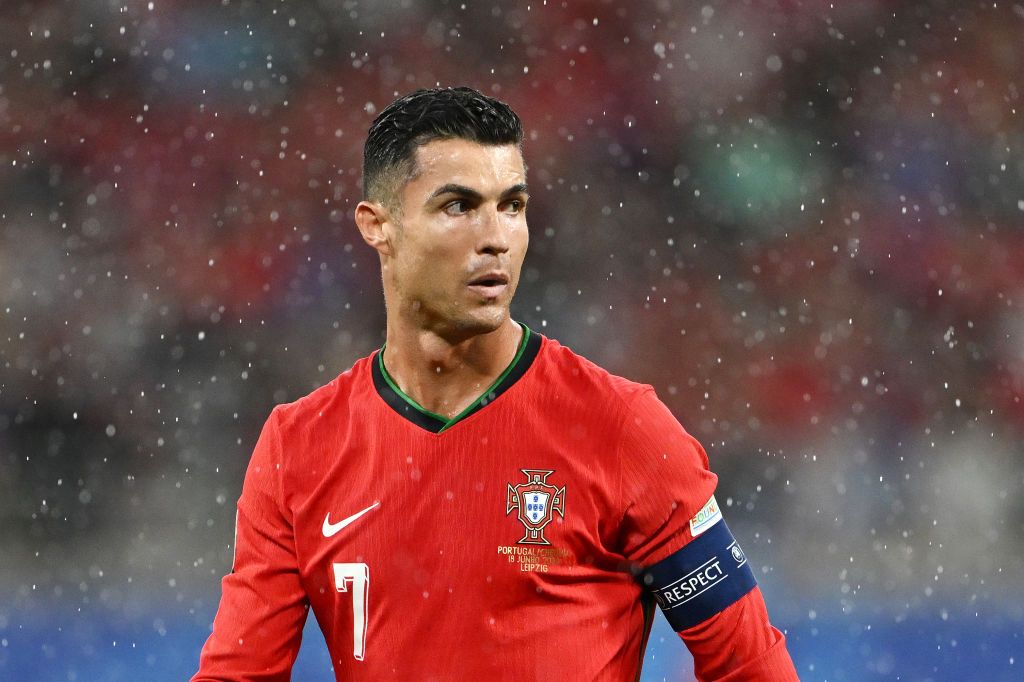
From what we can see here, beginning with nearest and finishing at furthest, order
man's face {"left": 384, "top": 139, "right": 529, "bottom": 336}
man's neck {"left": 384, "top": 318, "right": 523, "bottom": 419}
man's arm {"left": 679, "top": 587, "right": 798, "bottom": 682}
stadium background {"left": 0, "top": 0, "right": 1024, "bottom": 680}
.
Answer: man's arm {"left": 679, "top": 587, "right": 798, "bottom": 682}
man's face {"left": 384, "top": 139, "right": 529, "bottom": 336}
man's neck {"left": 384, "top": 318, "right": 523, "bottom": 419}
stadium background {"left": 0, "top": 0, "right": 1024, "bottom": 680}

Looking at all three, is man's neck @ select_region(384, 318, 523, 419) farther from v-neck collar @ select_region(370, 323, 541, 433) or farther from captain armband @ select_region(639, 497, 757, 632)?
captain armband @ select_region(639, 497, 757, 632)

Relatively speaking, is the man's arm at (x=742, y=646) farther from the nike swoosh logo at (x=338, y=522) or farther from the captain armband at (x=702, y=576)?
the nike swoosh logo at (x=338, y=522)

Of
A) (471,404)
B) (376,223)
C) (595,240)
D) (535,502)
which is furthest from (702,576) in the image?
(595,240)

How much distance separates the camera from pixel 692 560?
85.7 inches

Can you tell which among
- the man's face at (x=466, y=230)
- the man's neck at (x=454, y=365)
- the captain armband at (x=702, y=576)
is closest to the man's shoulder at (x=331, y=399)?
the man's neck at (x=454, y=365)

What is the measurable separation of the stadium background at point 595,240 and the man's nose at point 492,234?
428cm

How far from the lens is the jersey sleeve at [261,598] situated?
2.33 metres

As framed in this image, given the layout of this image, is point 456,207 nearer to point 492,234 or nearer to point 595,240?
point 492,234

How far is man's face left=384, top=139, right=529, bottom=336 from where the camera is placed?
224cm

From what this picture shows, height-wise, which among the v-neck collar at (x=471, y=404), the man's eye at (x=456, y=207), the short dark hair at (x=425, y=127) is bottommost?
the v-neck collar at (x=471, y=404)

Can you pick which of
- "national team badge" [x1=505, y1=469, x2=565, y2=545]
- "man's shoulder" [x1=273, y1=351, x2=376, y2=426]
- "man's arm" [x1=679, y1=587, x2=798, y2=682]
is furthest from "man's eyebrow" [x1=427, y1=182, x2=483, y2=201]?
"man's arm" [x1=679, y1=587, x2=798, y2=682]

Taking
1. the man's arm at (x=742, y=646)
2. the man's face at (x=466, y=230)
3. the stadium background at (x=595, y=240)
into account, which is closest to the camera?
the man's arm at (x=742, y=646)

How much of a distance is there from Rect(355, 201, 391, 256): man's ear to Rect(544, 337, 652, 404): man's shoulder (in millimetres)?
364

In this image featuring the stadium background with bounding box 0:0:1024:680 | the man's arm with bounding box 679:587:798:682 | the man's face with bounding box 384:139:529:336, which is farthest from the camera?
the stadium background with bounding box 0:0:1024:680
